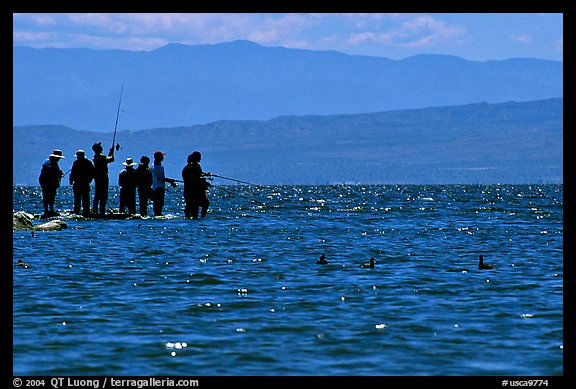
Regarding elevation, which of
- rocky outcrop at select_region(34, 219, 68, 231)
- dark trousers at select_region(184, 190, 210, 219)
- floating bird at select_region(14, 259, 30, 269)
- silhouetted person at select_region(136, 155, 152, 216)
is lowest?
floating bird at select_region(14, 259, 30, 269)

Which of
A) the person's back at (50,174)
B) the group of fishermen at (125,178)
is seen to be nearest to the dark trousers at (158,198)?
the group of fishermen at (125,178)

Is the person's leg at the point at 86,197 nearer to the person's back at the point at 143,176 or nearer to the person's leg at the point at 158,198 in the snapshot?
the person's back at the point at 143,176

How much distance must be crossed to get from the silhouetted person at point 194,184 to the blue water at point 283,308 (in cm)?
617

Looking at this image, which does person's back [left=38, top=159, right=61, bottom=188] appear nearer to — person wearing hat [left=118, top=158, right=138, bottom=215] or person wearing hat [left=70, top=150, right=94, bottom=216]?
person wearing hat [left=70, top=150, right=94, bottom=216]

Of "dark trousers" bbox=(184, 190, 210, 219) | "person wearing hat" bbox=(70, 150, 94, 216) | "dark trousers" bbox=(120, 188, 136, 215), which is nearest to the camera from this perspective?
"person wearing hat" bbox=(70, 150, 94, 216)

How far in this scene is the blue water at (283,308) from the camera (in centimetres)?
1151

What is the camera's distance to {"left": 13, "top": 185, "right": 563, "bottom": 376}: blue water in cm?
1151

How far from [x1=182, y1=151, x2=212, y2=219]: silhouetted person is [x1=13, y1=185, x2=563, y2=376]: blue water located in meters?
6.17

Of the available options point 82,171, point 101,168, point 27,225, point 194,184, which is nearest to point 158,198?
point 194,184

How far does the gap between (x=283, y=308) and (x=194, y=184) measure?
20.2 m

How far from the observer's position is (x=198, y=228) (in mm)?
34156

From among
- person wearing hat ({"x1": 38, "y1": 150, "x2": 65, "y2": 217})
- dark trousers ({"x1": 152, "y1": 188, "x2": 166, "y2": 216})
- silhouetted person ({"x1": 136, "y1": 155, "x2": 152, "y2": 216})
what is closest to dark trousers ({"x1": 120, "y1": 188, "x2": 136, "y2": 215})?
dark trousers ({"x1": 152, "y1": 188, "x2": 166, "y2": 216})
